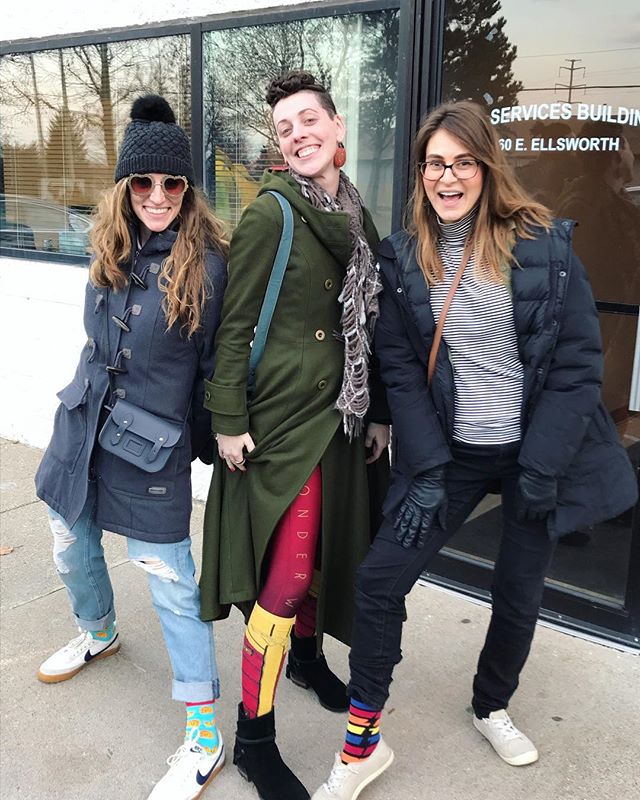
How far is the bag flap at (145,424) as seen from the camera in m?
2.37

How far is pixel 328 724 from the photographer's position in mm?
2785

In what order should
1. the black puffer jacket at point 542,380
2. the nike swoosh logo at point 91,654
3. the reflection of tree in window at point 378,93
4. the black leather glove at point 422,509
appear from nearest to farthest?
the black puffer jacket at point 542,380 → the black leather glove at point 422,509 → the nike swoosh logo at point 91,654 → the reflection of tree in window at point 378,93

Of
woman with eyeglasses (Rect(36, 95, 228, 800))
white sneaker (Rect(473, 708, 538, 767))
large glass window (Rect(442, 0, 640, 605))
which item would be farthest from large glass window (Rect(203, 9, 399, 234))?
white sneaker (Rect(473, 708, 538, 767))

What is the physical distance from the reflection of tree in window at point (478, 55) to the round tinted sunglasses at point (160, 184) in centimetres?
157

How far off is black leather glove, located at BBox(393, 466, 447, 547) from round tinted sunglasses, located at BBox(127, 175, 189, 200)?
1.06 metres

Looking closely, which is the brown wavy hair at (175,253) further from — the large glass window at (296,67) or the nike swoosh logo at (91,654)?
the large glass window at (296,67)

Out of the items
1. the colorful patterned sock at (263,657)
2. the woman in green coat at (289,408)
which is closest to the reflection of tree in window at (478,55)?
the woman in green coat at (289,408)

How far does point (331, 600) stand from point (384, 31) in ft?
8.30

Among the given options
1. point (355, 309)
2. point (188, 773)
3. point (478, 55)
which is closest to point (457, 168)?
point (355, 309)

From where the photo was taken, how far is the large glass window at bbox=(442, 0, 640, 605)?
10.0 ft

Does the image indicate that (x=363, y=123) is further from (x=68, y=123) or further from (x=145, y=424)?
(x=68, y=123)

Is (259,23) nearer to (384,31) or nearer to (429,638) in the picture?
(384,31)

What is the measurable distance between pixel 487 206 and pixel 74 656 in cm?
218

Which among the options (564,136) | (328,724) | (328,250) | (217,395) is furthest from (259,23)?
(328,724)
